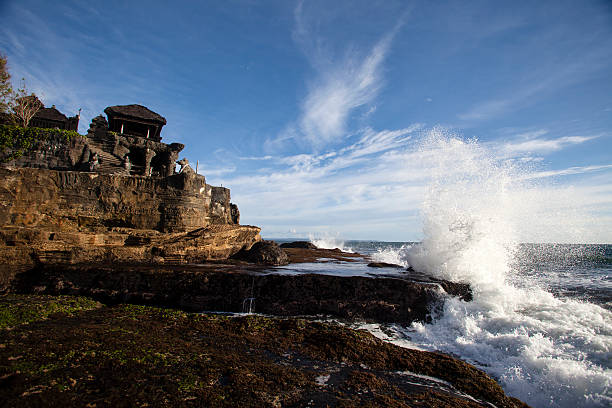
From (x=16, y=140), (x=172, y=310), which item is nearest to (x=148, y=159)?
(x=16, y=140)

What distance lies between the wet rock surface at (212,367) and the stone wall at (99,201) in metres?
6.36

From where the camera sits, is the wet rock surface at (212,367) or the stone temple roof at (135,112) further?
the stone temple roof at (135,112)

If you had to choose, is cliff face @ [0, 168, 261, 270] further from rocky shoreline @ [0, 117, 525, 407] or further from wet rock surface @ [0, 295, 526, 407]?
wet rock surface @ [0, 295, 526, 407]

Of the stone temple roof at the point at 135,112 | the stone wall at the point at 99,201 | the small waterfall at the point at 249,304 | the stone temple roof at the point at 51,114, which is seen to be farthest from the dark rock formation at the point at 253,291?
the stone temple roof at the point at 51,114

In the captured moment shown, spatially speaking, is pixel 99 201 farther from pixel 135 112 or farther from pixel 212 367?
pixel 135 112

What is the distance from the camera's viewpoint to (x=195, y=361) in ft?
14.1

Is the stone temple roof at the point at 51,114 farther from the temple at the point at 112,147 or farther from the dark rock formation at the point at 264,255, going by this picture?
the dark rock formation at the point at 264,255

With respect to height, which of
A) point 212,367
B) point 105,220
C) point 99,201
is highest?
point 99,201

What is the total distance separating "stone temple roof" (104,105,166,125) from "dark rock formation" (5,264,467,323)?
18.9m

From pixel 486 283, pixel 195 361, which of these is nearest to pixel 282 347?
pixel 195 361

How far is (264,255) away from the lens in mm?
14375

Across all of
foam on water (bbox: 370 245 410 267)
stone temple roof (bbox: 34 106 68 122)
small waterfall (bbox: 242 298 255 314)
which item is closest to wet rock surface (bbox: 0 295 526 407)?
small waterfall (bbox: 242 298 255 314)

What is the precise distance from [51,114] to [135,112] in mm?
6284

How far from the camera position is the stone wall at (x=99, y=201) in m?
10.6
